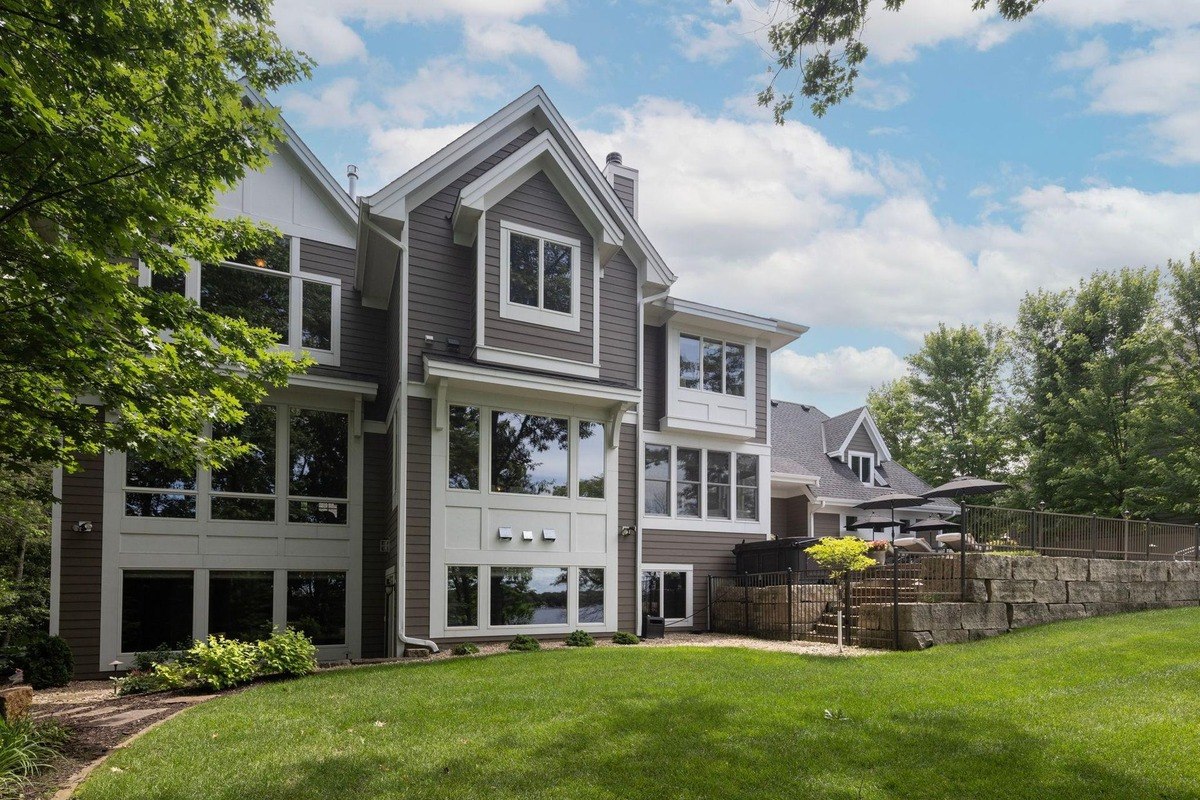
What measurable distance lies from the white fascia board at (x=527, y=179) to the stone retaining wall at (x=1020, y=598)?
326 inches

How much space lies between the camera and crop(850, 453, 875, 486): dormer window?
25.1 m

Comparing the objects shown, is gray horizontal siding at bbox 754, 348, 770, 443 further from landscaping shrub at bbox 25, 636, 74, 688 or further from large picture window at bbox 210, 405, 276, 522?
landscaping shrub at bbox 25, 636, 74, 688

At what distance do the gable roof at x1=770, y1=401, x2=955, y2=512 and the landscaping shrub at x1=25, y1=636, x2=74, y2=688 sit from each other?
1565cm

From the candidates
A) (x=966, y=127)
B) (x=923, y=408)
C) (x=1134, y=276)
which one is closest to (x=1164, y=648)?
(x=966, y=127)

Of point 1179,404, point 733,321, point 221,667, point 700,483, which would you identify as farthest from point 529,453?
point 1179,404

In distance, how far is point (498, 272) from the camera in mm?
13586

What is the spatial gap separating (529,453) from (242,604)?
19.7ft

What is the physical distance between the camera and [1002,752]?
5.62 metres

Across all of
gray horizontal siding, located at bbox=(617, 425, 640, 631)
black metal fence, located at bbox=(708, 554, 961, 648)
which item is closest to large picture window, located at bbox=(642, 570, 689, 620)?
black metal fence, located at bbox=(708, 554, 961, 648)

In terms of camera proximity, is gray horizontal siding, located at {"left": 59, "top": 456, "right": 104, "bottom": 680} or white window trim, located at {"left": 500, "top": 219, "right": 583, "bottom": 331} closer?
gray horizontal siding, located at {"left": 59, "top": 456, "right": 104, "bottom": 680}

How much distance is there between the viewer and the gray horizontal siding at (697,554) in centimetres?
1692

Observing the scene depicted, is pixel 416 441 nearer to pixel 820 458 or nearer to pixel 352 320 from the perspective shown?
pixel 352 320

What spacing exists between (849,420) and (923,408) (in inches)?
638

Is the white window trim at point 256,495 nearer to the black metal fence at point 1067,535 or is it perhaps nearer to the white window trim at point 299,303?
the white window trim at point 299,303
